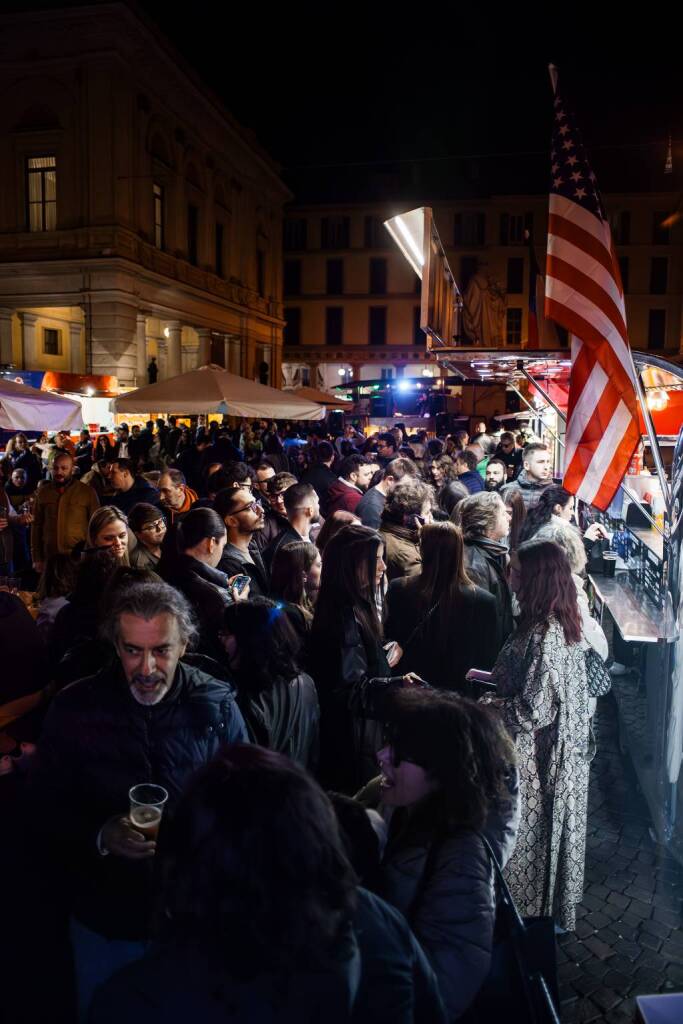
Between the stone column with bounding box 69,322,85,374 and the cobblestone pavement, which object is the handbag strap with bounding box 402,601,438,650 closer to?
the cobblestone pavement

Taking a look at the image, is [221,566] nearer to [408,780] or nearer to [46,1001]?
[46,1001]

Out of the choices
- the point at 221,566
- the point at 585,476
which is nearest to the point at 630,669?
the point at 585,476

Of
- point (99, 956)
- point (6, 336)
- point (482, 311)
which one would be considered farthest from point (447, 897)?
point (6, 336)

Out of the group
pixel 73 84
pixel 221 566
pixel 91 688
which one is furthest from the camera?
pixel 73 84

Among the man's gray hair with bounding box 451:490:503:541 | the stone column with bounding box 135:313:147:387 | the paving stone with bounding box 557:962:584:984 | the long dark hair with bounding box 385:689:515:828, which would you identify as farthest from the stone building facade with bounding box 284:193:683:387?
the long dark hair with bounding box 385:689:515:828

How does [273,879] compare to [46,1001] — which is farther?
[46,1001]

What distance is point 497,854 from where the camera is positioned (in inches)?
75.6

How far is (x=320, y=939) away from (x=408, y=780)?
67 cm

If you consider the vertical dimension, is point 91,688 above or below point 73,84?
below

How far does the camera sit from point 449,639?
3.96m

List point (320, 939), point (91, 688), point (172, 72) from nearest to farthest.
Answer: point (320, 939)
point (91, 688)
point (172, 72)

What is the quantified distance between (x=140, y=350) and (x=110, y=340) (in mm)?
1510

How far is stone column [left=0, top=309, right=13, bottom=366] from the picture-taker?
26062mm

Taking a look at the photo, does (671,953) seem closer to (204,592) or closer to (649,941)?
(649,941)
